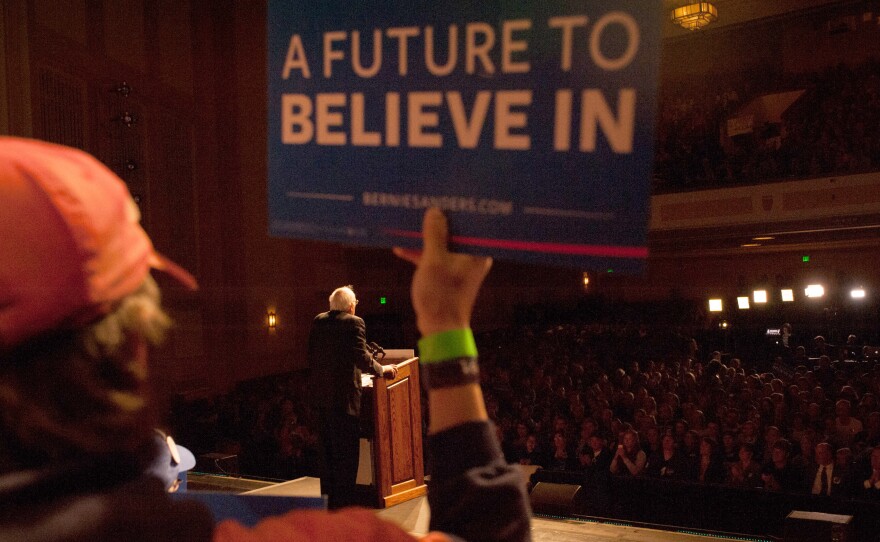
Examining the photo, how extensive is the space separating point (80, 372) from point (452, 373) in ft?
1.33

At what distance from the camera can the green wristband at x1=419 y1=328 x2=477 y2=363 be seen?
0.82 metres

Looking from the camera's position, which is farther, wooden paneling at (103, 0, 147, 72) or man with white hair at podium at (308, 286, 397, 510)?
wooden paneling at (103, 0, 147, 72)

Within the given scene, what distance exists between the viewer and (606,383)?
784 centimetres

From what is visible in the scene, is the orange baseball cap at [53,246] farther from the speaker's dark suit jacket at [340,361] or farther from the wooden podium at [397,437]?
the wooden podium at [397,437]

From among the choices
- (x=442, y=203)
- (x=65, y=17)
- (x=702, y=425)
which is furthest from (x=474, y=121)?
(x=65, y=17)

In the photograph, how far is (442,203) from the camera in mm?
967

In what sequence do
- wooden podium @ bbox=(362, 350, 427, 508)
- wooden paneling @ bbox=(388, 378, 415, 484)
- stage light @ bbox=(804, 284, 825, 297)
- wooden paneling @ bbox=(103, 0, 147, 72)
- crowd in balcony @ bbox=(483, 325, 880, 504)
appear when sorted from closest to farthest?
1. wooden podium @ bbox=(362, 350, 427, 508)
2. wooden paneling @ bbox=(388, 378, 415, 484)
3. crowd in balcony @ bbox=(483, 325, 880, 504)
4. wooden paneling @ bbox=(103, 0, 147, 72)
5. stage light @ bbox=(804, 284, 825, 297)

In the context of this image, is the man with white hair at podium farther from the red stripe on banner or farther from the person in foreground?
the person in foreground

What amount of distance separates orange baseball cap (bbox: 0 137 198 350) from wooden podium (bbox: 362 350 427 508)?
3.52m

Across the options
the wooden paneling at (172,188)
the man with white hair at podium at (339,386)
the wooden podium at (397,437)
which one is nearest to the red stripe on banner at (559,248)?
the man with white hair at podium at (339,386)

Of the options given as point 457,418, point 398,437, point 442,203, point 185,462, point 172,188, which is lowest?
point 398,437

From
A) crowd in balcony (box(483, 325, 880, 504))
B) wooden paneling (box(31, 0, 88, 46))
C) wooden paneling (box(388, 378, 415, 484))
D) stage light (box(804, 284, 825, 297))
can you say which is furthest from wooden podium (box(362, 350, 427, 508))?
stage light (box(804, 284, 825, 297))

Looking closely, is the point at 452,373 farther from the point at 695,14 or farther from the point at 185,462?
the point at 695,14

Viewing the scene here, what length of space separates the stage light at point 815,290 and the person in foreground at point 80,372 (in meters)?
15.8
